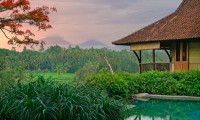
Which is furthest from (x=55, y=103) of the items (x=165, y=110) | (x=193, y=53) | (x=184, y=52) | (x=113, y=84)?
(x=184, y=52)

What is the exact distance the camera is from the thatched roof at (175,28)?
19766 mm

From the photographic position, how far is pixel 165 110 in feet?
44.0

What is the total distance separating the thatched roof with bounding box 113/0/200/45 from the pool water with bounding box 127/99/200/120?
4703 millimetres

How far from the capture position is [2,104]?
6562mm

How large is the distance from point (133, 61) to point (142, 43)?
20.5 m

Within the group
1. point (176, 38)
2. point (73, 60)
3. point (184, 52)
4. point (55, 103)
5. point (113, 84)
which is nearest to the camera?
point (55, 103)

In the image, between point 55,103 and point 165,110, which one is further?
point 165,110

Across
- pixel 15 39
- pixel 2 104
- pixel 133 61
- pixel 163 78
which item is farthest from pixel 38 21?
pixel 133 61

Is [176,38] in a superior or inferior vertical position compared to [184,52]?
→ superior

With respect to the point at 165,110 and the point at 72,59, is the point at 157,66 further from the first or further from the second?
the point at 72,59

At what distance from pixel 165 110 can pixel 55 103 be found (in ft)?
25.7

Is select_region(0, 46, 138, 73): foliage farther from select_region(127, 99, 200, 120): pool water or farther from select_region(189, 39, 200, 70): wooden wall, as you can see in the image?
select_region(127, 99, 200, 120): pool water

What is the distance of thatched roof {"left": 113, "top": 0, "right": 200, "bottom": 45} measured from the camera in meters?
19.8

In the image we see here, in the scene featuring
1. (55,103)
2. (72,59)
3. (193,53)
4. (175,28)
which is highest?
(175,28)
